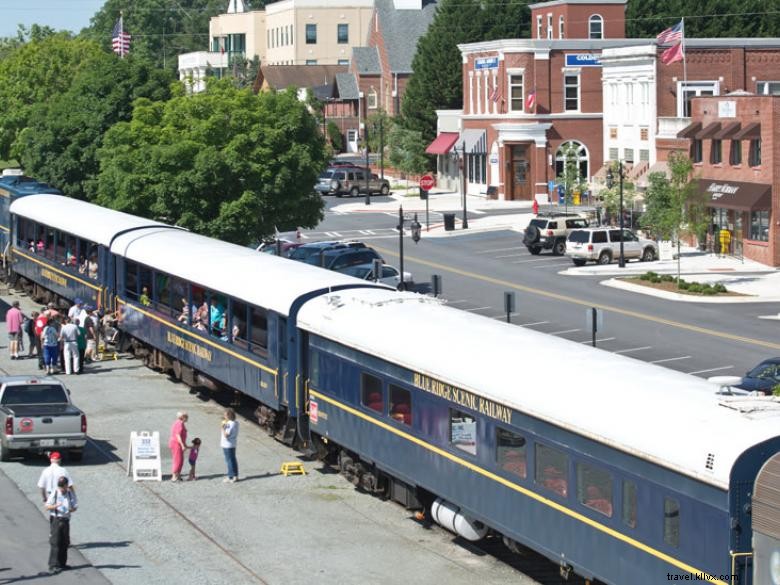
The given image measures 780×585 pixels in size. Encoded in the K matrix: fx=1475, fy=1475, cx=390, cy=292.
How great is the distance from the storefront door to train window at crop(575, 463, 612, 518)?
71.1 m

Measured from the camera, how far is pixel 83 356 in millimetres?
37625

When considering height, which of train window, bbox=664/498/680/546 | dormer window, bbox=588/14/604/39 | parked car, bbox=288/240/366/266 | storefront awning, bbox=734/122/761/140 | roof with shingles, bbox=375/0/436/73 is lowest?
train window, bbox=664/498/680/546

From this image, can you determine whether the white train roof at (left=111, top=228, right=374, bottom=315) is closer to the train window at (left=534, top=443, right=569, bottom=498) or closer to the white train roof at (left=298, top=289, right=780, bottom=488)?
the white train roof at (left=298, top=289, right=780, bottom=488)

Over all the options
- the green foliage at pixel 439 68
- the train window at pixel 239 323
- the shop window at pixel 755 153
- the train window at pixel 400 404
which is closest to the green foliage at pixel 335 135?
the green foliage at pixel 439 68

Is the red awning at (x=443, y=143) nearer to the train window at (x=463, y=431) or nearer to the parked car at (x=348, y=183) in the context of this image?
the parked car at (x=348, y=183)

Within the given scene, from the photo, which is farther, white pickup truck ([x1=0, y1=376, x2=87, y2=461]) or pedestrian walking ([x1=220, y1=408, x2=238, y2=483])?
white pickup truck ([x1=0, y1=376, x2=87, y2=461])

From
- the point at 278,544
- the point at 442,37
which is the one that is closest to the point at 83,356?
the point at 278,544

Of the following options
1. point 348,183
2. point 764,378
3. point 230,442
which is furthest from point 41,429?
point 348,183

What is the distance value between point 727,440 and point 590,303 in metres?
35.7

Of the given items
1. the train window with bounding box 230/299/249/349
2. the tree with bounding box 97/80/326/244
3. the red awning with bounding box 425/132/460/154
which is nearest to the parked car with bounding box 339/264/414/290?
the tree with bounding box 97/80/326/244

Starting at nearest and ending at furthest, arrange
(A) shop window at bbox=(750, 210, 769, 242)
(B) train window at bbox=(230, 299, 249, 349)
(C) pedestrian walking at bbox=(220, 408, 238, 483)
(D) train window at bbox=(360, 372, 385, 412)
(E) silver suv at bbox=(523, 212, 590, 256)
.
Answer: (D) train window at bbox=(360, 372, 385, 412) → (C) pedestrian walking at bbox=(220, 408, 238, 483) → (B) train window at bbox=(230, 299, 249, 349) → (A) shop window at bbox=(750, 210, 769, 242) → (E) silver suv at bbox=(523, 212, 590, 256)

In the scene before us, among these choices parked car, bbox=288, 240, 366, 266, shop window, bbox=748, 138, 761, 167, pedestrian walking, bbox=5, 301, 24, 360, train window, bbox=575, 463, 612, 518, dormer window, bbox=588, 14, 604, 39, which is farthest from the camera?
dormer window, bbox=588, 14, 604, 39

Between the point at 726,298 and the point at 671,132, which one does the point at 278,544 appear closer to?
the point at 726,298

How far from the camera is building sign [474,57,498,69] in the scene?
8812 cm
